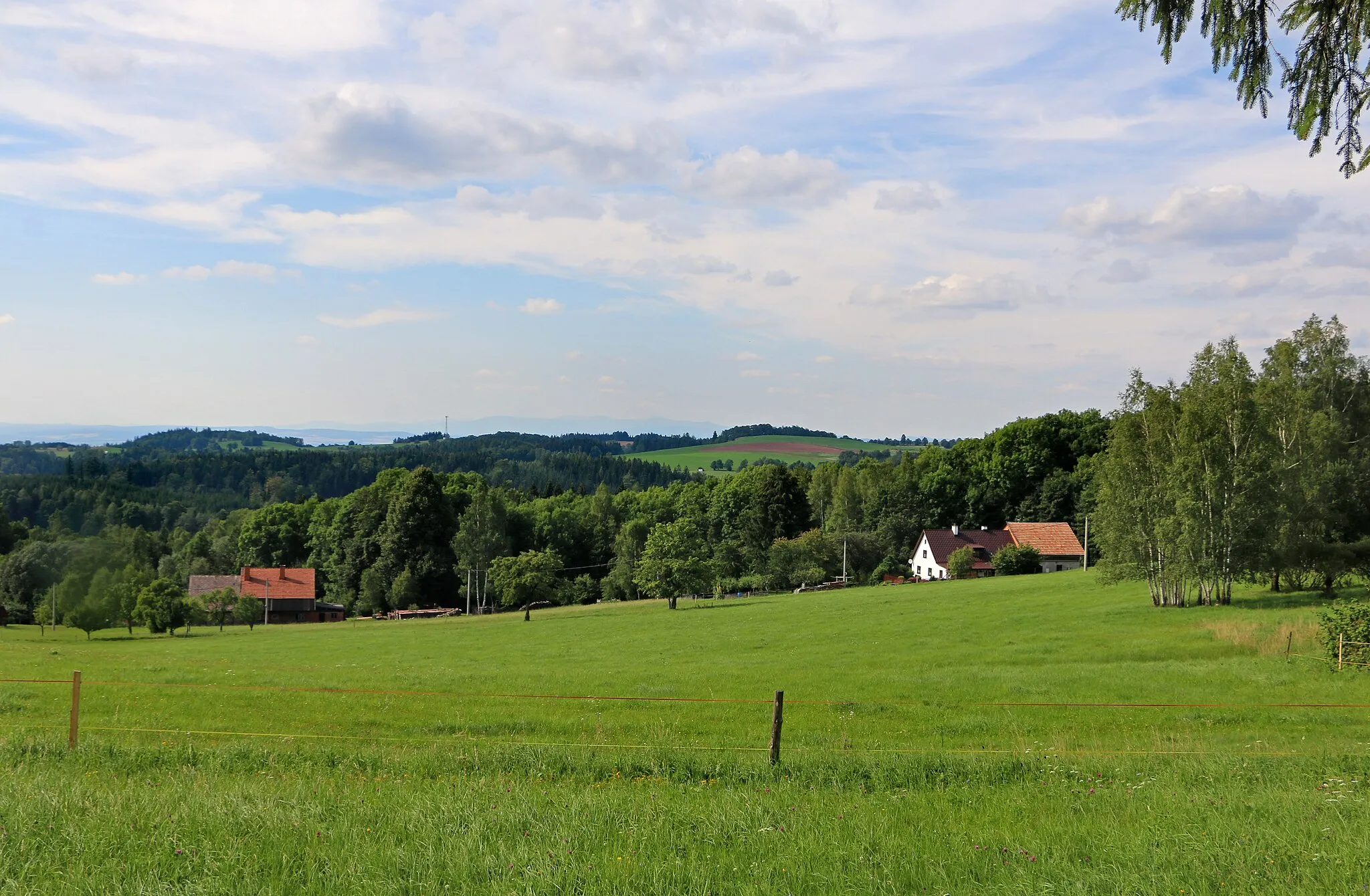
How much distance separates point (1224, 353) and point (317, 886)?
51365mm

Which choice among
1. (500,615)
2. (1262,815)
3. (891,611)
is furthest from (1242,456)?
(500,615)

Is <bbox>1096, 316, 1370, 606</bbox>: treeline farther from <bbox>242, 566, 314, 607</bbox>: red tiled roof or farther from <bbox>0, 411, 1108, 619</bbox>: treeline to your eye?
<bbox>242, 566, 314, 607</bbox>: red tiled roof

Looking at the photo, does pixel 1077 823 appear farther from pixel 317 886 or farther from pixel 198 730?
pixel 198 730

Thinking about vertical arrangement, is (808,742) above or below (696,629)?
above

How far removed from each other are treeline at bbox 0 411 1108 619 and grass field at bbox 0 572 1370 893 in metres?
58.2

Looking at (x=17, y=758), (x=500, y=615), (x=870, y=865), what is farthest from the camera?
(x=500, y=615)

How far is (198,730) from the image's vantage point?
1784 cm

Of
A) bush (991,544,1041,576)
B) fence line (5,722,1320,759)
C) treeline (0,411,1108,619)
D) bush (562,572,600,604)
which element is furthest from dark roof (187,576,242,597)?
fence line (5,722,1320,759)

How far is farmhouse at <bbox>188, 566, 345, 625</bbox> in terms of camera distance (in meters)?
99.0

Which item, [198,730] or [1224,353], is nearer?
[198,730]

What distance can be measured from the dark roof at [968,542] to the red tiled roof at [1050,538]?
1.45 metres

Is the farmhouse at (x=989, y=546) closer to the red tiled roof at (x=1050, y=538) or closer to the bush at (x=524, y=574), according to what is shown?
the red tiled roof at (x=1050, y=538)

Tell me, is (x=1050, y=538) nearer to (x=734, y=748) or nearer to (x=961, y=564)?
(x=961, y=564)

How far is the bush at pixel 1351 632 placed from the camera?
1076 inches
